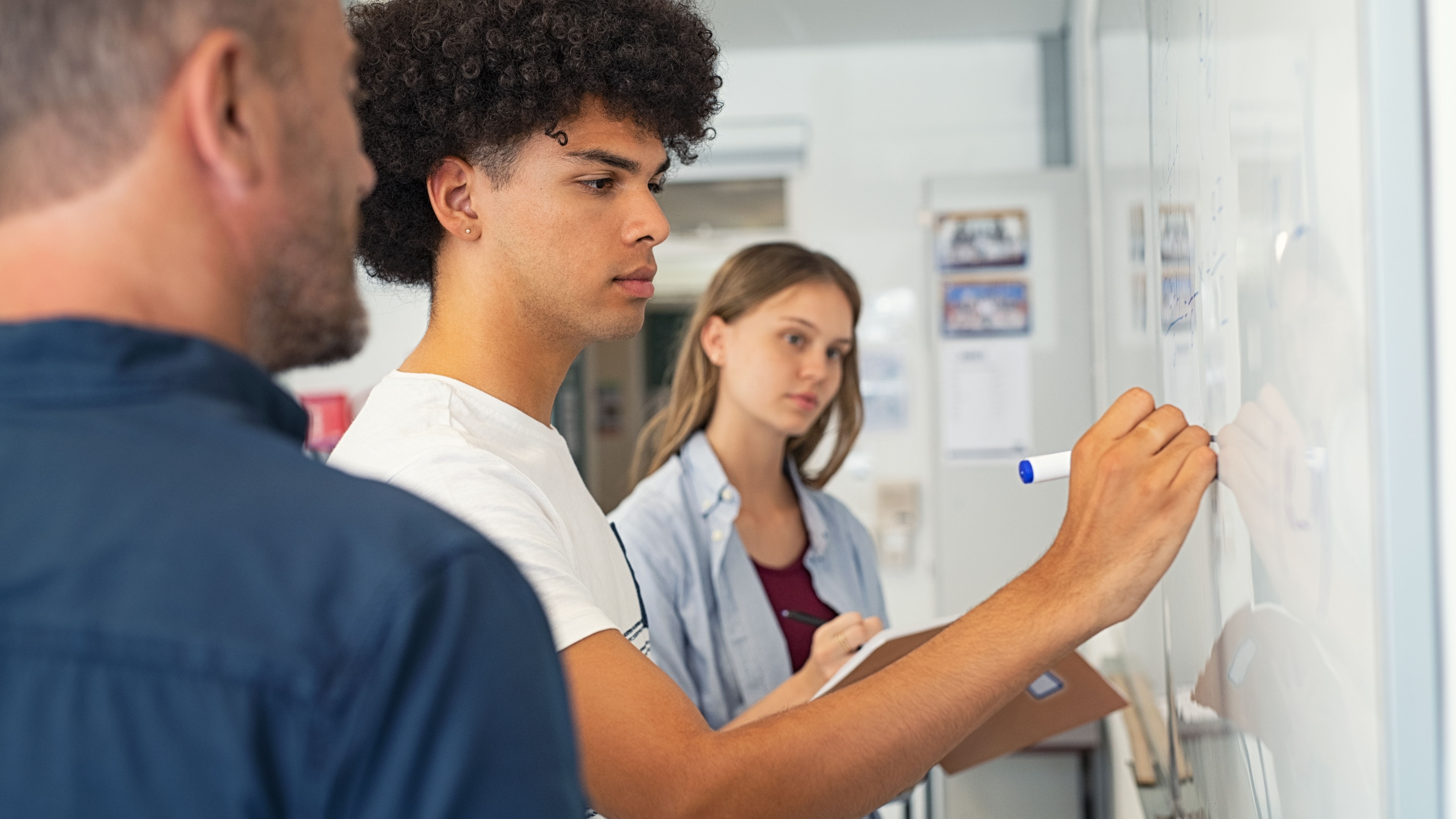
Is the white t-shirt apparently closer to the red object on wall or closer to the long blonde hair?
the long blonde hair

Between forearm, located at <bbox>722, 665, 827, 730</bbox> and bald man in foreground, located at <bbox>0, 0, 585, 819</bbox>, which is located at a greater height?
bald man in foreground, located at <bbox>0, 0, 585, 819</bbox>

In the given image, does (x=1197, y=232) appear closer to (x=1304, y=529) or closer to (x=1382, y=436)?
(x=1304, y=529)

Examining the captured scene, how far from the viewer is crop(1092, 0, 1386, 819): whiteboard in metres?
0.56

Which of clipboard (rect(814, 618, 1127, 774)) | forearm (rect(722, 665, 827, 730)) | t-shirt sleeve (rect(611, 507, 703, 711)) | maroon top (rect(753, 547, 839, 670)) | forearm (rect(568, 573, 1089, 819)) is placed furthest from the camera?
maroon top (rect(753, 547, 839, 670))

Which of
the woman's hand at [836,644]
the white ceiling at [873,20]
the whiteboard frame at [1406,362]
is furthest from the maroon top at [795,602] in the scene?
the white ceiling at [873,20]

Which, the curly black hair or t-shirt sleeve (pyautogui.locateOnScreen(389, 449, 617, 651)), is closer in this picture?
t-shirt sleeve (pyautogui.locateOnScreen(389, 449, 617, 651))

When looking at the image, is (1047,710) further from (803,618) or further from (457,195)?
(457,195)

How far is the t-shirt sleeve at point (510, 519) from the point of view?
84 cm

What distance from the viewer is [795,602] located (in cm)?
194

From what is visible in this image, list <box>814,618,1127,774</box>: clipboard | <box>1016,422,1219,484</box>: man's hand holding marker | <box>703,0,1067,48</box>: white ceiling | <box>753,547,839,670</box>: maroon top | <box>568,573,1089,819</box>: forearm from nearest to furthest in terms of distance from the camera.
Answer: <box>568,573,1089,819</box>: forearm < <box>1016,422,1219,484</box>: man's hand holding marker < <box>814,618,1127,774</box>: clipboard < <box>753,547,839,670</box>: maroon top < <box>703,0,1067,48</box>: white ceiling

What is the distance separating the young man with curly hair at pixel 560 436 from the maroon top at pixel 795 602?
2.53ft

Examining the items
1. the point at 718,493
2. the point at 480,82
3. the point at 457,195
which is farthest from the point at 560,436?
the point at 718,493

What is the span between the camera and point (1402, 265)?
50cm

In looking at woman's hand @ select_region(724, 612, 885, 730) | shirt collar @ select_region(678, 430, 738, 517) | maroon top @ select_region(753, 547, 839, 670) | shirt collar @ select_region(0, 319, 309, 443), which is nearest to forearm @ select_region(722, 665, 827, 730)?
woman's hand @ select_region(724, 612, 885, 730)
